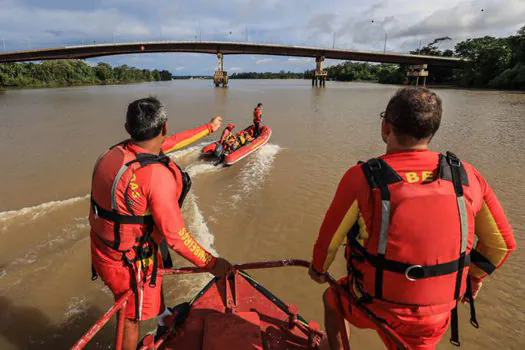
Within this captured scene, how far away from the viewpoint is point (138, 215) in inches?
88.4

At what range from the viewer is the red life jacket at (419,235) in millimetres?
1632

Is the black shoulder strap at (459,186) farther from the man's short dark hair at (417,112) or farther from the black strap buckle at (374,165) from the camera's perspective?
the black strap buckle at (374,165)

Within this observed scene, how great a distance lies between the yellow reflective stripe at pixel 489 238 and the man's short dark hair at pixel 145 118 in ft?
7.14

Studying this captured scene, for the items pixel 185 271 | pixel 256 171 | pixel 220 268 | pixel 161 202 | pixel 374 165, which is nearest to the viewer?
pixel 374 165

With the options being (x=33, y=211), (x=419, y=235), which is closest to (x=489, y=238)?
(x=419, y=235)

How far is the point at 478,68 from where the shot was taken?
173ft

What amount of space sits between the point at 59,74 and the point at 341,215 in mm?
85781

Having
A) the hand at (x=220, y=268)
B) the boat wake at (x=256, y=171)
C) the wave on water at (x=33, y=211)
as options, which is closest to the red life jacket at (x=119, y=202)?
the hand at (x=220, y=268)

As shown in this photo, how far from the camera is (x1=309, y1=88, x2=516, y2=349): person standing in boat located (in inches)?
64.9

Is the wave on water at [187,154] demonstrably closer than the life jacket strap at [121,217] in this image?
No

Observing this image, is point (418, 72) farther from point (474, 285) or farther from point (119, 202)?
point (119, 202)

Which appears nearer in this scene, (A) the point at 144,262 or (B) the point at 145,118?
(B) the point at 145,118

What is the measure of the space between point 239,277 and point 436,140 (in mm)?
13341

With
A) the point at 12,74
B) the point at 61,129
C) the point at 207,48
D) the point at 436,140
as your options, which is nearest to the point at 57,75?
the point at 12,74
